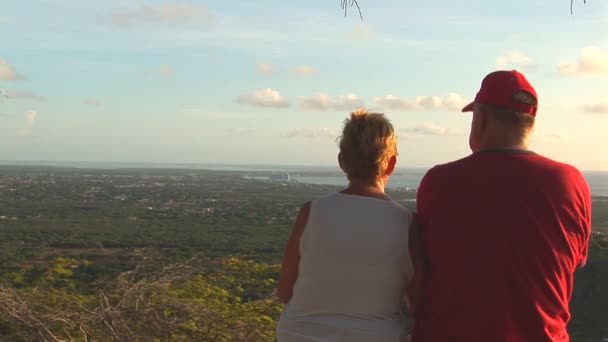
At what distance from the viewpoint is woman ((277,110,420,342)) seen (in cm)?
178

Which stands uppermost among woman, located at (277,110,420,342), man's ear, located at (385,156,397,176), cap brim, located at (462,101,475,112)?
cap brim, located at (462,101,475,112)

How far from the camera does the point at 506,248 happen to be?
1682mm

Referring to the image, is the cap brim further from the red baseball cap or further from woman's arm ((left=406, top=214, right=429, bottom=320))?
woman's arm ((left=406, top=214, right=429, bottom=320))

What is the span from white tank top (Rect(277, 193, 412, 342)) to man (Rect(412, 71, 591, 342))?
92 millimetres

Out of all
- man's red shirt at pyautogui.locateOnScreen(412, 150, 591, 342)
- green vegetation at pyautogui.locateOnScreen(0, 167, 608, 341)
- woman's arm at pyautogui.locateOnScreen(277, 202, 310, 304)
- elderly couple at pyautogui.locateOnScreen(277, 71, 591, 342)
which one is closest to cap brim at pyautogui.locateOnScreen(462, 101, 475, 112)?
elderly couple at pyautogui.locateOnScreen(277, 71, 591, 342)

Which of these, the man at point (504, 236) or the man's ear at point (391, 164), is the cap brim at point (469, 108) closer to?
the man at point (504, 236)

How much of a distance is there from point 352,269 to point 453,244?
0.93ft

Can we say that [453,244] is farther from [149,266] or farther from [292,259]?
[149,266]

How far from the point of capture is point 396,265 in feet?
5.91

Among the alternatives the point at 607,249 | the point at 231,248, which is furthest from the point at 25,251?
the point at 607,249

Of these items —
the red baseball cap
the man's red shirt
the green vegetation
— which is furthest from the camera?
the green vegetation

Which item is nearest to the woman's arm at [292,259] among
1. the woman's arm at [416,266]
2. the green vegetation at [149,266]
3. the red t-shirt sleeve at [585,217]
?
the woman's arm at [416,266]

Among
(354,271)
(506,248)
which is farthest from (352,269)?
(506,248)

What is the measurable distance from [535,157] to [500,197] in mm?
159
